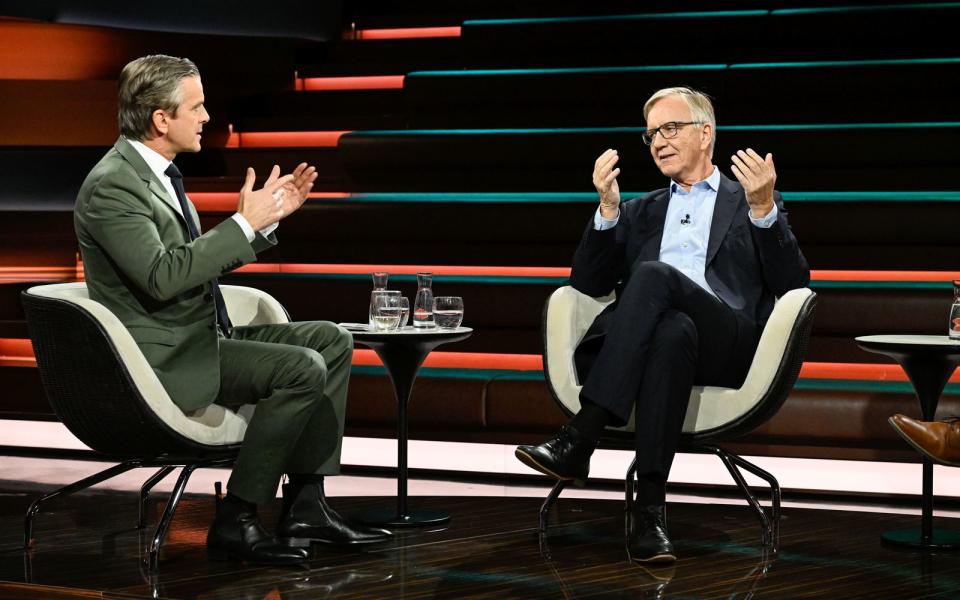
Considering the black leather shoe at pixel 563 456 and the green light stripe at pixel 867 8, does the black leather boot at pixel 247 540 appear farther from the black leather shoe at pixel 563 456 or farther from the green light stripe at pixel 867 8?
the green light stripe at pixel 867 8

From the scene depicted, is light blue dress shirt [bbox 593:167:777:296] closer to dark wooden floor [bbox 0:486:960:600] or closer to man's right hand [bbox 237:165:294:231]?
dark wooden floor [bbox 0:486:960:600]

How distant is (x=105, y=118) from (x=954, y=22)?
427 cm

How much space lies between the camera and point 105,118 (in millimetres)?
6543

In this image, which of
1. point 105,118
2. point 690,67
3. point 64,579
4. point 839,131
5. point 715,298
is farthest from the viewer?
point 105,118

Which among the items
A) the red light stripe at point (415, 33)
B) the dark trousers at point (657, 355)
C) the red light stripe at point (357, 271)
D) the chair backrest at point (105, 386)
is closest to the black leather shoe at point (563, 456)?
the dark trousers at point (657, 355)

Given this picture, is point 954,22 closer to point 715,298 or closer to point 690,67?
point 690,67

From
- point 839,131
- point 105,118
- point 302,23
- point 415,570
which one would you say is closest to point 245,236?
point 415,570

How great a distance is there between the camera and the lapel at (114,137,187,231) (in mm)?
2982

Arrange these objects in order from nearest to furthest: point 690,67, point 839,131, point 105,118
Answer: point 839,131 → point 690,67 → point 105,118

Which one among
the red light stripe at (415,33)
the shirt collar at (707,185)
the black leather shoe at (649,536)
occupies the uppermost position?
the red light stripe at (415,33)

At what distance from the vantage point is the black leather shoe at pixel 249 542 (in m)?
3.02

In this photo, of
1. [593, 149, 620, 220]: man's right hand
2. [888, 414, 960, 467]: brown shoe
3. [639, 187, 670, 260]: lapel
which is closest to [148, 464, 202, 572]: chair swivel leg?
[593, 149, 620, 220]: man's right hand

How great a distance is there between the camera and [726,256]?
350 centimetres

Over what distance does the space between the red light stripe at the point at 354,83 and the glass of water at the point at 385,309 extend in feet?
11.4
